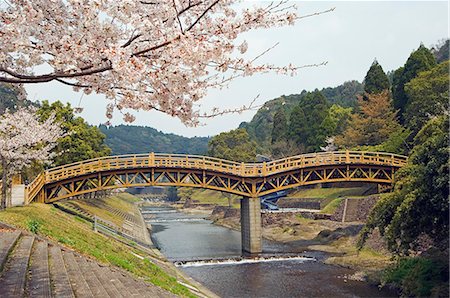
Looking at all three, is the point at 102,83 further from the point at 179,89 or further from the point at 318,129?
the point at 318,129

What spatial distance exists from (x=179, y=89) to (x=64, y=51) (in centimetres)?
172

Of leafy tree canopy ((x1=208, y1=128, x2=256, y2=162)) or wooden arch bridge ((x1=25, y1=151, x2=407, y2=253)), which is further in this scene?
leafy tree canopy ((x1=208, y1=128, x2=256, y2=162))

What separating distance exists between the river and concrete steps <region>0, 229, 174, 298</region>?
10.4 m

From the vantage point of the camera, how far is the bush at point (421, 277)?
1620cm

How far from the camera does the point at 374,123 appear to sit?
5034 cm

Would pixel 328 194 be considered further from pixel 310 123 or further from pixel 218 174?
pixel 218 174

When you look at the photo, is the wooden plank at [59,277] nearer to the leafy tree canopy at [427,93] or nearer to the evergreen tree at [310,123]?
the leafy tree canopy at [427,93]

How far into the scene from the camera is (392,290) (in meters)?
19.6

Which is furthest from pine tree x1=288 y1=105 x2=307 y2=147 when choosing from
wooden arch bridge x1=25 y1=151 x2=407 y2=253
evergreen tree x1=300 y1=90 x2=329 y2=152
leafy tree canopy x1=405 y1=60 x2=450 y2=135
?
wooden arch bridge x1=25 y1=151 x2=407 y2=253

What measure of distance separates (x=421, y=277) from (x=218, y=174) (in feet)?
64.4

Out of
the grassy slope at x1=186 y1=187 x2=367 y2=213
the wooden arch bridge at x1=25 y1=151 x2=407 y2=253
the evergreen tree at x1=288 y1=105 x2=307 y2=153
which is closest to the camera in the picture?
the wooden arch bridge at x1=25 y1=151 x2=407 y2=253

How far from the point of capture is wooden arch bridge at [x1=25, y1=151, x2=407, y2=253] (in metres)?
32.8

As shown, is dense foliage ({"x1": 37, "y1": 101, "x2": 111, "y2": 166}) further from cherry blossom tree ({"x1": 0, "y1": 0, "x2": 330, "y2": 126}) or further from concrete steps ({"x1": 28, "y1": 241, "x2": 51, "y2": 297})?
cherry blossom tree ({"x1": 0, "y1": 0, "x2": 330, "y2": 126})

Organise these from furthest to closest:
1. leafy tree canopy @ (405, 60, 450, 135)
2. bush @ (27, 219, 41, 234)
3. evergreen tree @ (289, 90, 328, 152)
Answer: evergreen tree @ (289, 90, 328, 152)
leafy tree canopy @ (405, 60, 450, 135)
bush @ (27, 219, 41, 234)
